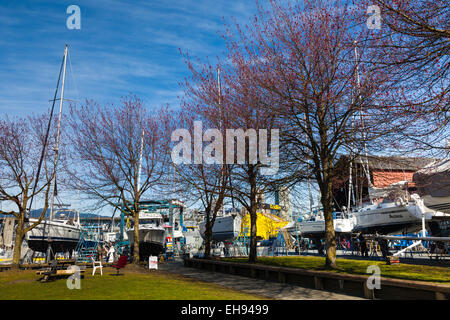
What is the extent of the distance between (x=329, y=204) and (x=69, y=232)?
2437 cm

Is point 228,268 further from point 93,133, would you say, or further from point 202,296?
point 93,133

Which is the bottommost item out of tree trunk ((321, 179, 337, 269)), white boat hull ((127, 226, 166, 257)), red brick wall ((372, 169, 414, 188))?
white boat hull ((127, 226, 166, 257))

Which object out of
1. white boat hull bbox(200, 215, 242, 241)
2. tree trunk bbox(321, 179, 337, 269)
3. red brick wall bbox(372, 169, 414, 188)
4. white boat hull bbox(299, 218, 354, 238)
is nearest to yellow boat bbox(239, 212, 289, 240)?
white boat hull bbox(200, 215, 242, 241)

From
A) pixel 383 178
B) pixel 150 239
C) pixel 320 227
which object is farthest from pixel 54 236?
pixel 320 227

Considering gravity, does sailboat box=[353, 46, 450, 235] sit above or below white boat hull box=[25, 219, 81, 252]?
above

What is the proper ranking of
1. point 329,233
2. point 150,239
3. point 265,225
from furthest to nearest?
point 265,225
point 150,239
point 329,233

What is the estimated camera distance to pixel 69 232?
95.5 feet

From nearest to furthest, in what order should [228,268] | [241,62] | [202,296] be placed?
[202,296] → [241,62] → [228,268]

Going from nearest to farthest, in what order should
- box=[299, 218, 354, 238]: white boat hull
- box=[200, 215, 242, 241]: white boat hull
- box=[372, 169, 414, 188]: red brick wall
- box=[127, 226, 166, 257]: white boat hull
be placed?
box=[372, 169, 414, 188]: red brick wall → box=[127, 226, 166, 257]: white boat hull → box=[299, 218, 354, 238]: white boat hull → box=[200, 215, 242, 241]: white boat hull

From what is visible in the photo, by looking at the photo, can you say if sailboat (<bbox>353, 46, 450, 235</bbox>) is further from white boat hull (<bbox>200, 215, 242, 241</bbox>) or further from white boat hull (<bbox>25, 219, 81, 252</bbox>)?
white boat hull (<bbox>25, 219, 81, 252</bbox>)

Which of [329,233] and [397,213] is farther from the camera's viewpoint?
[397,213]

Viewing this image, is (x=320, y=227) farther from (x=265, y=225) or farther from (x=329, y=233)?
(x=329, y=233)
